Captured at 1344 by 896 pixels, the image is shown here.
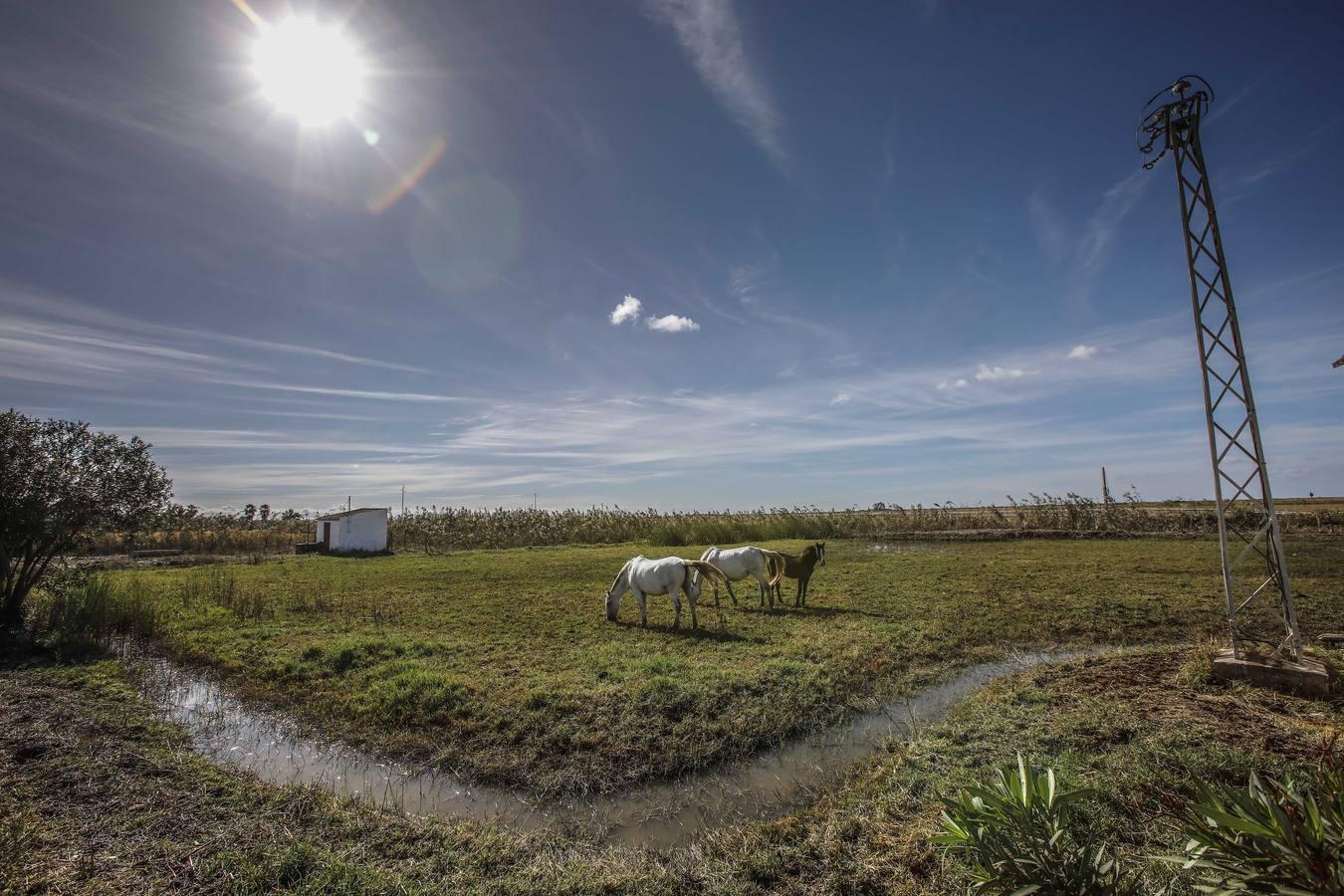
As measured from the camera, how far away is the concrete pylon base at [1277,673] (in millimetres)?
6633

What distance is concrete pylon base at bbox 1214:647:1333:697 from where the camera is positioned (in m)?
6.63

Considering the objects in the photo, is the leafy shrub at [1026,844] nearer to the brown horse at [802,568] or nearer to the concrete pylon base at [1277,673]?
the concrete pylon base at [1277,673]

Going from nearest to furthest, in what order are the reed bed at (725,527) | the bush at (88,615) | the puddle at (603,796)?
the puddle at (603,796) → the bush at (88,615) → the reed bed at (725,527)

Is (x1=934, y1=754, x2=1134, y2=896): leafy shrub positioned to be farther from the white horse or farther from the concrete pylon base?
the white horse

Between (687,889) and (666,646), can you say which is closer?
(687,889)

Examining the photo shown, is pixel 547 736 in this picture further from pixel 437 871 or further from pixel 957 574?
pixel 957 574

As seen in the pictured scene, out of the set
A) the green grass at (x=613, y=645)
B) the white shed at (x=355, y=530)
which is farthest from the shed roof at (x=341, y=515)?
the green grass at (x=613, y=645)

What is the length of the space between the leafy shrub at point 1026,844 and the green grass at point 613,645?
388cm

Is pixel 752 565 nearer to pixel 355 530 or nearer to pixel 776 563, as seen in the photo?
pixel 776 563

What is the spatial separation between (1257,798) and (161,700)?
1190cm

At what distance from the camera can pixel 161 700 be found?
8.29 m

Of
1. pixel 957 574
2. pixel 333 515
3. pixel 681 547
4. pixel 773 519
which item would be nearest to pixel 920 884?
pixel 957 574

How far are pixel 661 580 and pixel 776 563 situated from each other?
3.73 metres

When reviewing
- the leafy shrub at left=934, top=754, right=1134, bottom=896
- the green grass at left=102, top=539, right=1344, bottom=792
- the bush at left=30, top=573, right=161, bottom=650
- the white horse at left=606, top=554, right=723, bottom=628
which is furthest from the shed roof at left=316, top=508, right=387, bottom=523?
the leafy shrub at left=934, top=754, right=1134, bottom=896
